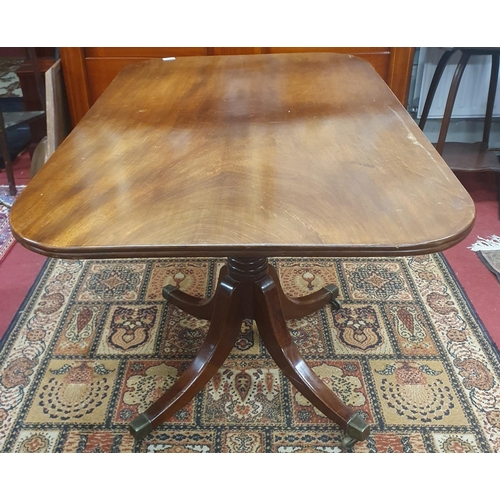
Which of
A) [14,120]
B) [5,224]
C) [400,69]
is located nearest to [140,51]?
[14,120]

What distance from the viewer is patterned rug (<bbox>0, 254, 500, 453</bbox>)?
122cm

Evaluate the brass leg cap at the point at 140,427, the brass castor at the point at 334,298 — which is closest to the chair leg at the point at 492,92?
the brass castor at the point at 334,298

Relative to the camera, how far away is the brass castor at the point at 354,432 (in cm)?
117

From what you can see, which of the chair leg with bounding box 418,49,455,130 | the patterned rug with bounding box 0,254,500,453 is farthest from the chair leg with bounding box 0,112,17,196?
the chair leg with bounding box 418,49,455,130

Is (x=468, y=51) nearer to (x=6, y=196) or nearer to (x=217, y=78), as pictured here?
(x=217, y=78)

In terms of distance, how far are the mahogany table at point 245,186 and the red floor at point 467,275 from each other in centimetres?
59

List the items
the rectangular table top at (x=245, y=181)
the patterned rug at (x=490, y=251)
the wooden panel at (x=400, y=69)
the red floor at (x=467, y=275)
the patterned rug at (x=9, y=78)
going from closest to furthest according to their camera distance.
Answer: the rectangular table top at (x=245, y=181) → the red floor at (x=467, y=275) → the patterned rug at (x=490, y=251) → the wooden panel at (x=400, y=69) → the patterned rug at (x=9, y=78)

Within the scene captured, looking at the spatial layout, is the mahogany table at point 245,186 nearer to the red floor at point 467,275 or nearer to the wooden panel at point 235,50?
the red floor at point 467,275

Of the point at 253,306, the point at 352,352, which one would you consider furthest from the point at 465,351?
the point at 253,306

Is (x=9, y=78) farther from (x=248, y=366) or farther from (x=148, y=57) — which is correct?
(x=248, y=366)

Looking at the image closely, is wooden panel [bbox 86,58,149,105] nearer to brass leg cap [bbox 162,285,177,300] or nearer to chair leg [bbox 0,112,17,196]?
chair leg [bbox 0,112,17,196]

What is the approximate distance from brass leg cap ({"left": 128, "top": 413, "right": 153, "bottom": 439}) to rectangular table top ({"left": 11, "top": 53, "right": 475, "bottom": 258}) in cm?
61

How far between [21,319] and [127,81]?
82 centimetres

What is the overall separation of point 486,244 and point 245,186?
4.58ft
